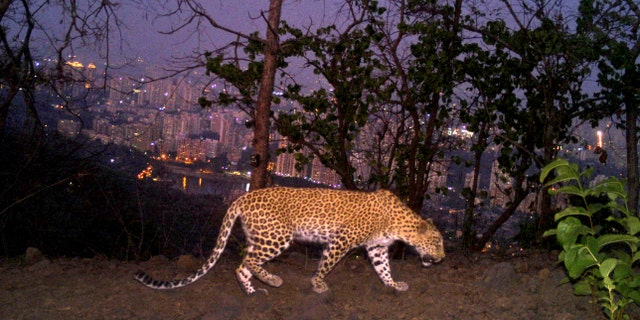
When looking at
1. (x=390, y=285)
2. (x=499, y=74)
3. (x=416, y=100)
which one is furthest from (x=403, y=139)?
(x=390, y=285)

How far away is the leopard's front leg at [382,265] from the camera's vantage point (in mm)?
6371

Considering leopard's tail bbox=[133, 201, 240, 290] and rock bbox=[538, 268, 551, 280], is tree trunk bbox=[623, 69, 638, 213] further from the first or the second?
leopard's tail bbox=[133, 201, 240, 290]

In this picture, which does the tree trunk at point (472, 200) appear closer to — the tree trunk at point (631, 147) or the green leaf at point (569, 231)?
the tree trunk at point (631, 147)

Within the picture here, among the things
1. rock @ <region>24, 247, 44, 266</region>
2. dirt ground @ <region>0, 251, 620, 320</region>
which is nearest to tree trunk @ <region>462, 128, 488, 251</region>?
dirt ground @ <region>0, 251, 620, 320</region>

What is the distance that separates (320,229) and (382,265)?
823 millimetres

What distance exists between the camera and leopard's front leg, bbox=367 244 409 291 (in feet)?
20.9

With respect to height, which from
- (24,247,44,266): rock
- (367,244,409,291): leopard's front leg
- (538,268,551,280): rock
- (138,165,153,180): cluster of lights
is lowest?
(24,247,44,266): rock

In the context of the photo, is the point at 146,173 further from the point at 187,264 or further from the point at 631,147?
the point at 631,147

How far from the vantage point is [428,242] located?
22.1 ft

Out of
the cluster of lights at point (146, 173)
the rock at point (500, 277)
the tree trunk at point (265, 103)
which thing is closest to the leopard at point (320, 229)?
the rock at point (500, 277)

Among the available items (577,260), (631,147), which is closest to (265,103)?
(577,260)

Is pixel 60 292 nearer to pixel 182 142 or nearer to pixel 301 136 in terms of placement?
pixel 301 136

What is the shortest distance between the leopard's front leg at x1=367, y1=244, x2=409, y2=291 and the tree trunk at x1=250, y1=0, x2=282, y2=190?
1.93 meters

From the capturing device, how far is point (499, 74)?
957 cm
